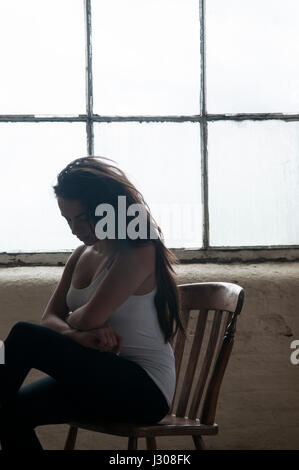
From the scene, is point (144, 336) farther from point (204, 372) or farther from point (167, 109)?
point (167, 109)

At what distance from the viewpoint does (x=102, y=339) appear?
1635 millimetres

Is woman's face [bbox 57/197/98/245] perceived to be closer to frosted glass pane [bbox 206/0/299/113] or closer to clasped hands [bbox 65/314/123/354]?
clasped hands [bbox 65/314/123/354]

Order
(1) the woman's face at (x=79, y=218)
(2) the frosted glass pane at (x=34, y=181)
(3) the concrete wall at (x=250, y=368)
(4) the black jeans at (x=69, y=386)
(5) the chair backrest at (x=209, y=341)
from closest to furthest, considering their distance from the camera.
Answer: (4) the black jeans at (x=69, y=386) → (5) the chair backrest at (x=209, y=341) → (1) the woman's face at (x=79, y=218) → (3) the concrete wall at (x=250, y=368) → (2) the frosted glass pane at (x=34, y=181)

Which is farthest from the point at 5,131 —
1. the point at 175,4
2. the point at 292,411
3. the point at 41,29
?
the point at 292,411

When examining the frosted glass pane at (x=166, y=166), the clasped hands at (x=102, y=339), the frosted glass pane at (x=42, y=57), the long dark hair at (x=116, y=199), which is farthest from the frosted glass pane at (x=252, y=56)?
the clasped hands at (x=102, y=339)

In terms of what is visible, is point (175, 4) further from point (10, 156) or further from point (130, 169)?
point (10, 156)

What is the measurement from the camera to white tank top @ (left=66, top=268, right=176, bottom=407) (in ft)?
5.51

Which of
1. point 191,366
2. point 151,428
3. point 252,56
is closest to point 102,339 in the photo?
point 151,428

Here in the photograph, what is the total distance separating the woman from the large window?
84 cm

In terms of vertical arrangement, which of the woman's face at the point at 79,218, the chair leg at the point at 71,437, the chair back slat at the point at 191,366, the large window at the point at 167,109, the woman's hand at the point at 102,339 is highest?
the large window at the point at 167,109

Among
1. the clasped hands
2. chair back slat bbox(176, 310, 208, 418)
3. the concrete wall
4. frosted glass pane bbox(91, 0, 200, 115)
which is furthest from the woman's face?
frosted glass pane bbox(91, 0, 200, 115)

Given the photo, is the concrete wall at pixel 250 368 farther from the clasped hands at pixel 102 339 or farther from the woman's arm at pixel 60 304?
the clasped hands at pixel 102 339

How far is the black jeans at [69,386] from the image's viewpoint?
1.58 metres

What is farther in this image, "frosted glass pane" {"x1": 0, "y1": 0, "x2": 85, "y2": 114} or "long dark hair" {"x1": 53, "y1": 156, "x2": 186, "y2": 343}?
"frosted glass pane" {"x1": 0, "y1": 0, "x2": 85, "y2": 114}
